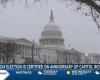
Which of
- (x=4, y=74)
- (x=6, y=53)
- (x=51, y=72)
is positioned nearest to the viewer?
(x=51, y=72)

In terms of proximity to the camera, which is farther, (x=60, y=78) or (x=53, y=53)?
(x=53, y=53)

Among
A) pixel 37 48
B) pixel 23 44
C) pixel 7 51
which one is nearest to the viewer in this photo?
pixel 7 51

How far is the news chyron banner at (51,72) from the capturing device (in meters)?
14.9

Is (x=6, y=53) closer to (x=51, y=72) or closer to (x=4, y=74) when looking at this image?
(x=4, y=74)

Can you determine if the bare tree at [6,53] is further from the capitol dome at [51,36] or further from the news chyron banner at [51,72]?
the news chyron banner at [51,72]

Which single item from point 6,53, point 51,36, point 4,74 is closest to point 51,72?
point 4,74

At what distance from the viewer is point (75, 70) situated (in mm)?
15062

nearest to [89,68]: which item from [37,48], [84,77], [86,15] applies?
[84,77]

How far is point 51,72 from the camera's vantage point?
49.5 feet

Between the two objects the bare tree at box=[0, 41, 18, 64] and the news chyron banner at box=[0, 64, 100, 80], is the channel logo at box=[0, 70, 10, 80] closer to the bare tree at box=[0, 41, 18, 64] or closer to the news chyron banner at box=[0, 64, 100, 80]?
the news chyron banner at box=[0, 64, 100, 80]

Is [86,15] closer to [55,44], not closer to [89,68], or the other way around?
[89,68]

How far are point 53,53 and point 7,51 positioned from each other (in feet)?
295

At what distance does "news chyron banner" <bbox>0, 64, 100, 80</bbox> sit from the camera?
1491 cm

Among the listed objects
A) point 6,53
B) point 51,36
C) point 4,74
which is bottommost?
point 4,74
